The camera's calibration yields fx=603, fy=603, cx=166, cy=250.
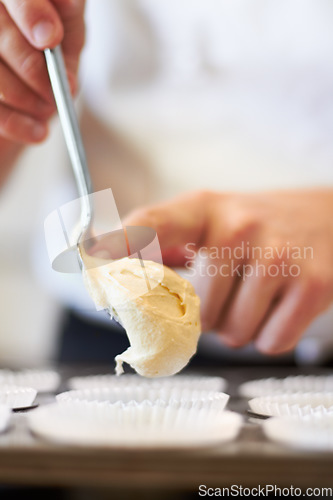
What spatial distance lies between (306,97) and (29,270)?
82 centimetres

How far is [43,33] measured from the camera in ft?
1.73

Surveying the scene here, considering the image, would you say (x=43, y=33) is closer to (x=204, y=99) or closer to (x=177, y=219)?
(x=177, y=219)

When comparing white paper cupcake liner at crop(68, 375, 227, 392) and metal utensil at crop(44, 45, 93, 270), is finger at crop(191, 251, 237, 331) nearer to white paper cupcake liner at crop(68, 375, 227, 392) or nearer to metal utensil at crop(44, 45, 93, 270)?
white paper cupcake liner at crop(68, 375, 227, 392)

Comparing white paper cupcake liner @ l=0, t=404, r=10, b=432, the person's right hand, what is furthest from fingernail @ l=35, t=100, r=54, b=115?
white paper cupcake liner @ l=0, t=404, r=10, b=432

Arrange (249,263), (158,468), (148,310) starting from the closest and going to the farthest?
(158,468)
(148,310)
(249,263)

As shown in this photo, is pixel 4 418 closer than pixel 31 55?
Yes

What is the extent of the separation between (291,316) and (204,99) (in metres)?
0.42

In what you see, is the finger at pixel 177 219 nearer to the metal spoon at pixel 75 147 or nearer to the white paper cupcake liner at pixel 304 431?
the metal spoon at pixel 75 147

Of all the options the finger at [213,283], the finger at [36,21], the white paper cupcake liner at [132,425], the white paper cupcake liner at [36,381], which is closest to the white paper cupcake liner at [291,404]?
the white paper cupcake liner at [132,425]

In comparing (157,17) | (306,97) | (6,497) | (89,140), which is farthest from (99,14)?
(6,497)

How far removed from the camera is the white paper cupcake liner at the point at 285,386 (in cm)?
65

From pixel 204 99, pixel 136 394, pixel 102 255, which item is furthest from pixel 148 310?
pixel 204 99

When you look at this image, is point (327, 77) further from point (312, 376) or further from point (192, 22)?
point (312, 376)

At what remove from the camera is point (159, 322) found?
476 millimetres
